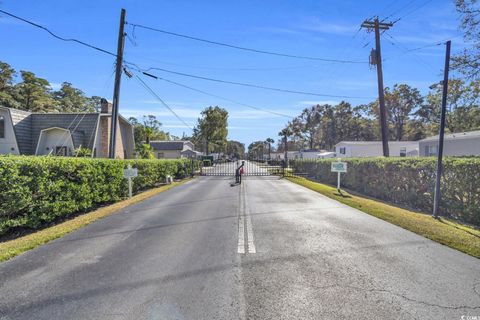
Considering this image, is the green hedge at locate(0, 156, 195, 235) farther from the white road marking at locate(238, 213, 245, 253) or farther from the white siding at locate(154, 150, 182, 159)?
the white siding at locate(154, 150, 182, 159)

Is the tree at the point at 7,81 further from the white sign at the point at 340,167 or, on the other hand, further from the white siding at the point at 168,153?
the white sign at the point at 340,167

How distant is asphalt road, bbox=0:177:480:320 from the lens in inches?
137

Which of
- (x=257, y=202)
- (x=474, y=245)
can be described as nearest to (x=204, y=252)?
(x=474, y=245)

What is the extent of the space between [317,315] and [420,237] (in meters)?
4.57

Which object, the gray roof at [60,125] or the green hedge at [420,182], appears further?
the gray roof at [60,125]

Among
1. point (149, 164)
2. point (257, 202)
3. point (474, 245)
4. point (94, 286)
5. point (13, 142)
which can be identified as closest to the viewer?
point (94, 286)

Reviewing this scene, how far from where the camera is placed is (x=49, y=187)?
26.1ft

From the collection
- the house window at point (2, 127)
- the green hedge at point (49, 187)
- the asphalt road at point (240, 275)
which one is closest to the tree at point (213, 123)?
the house window at point (2, 127)

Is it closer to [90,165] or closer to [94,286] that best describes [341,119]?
[90,165]

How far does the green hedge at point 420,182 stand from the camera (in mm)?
9023

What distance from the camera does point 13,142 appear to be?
21.3 metres

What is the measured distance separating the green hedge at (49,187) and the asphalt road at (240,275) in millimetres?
1374

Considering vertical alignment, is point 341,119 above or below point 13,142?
above

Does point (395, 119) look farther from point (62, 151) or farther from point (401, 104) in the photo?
point (62, 151)
